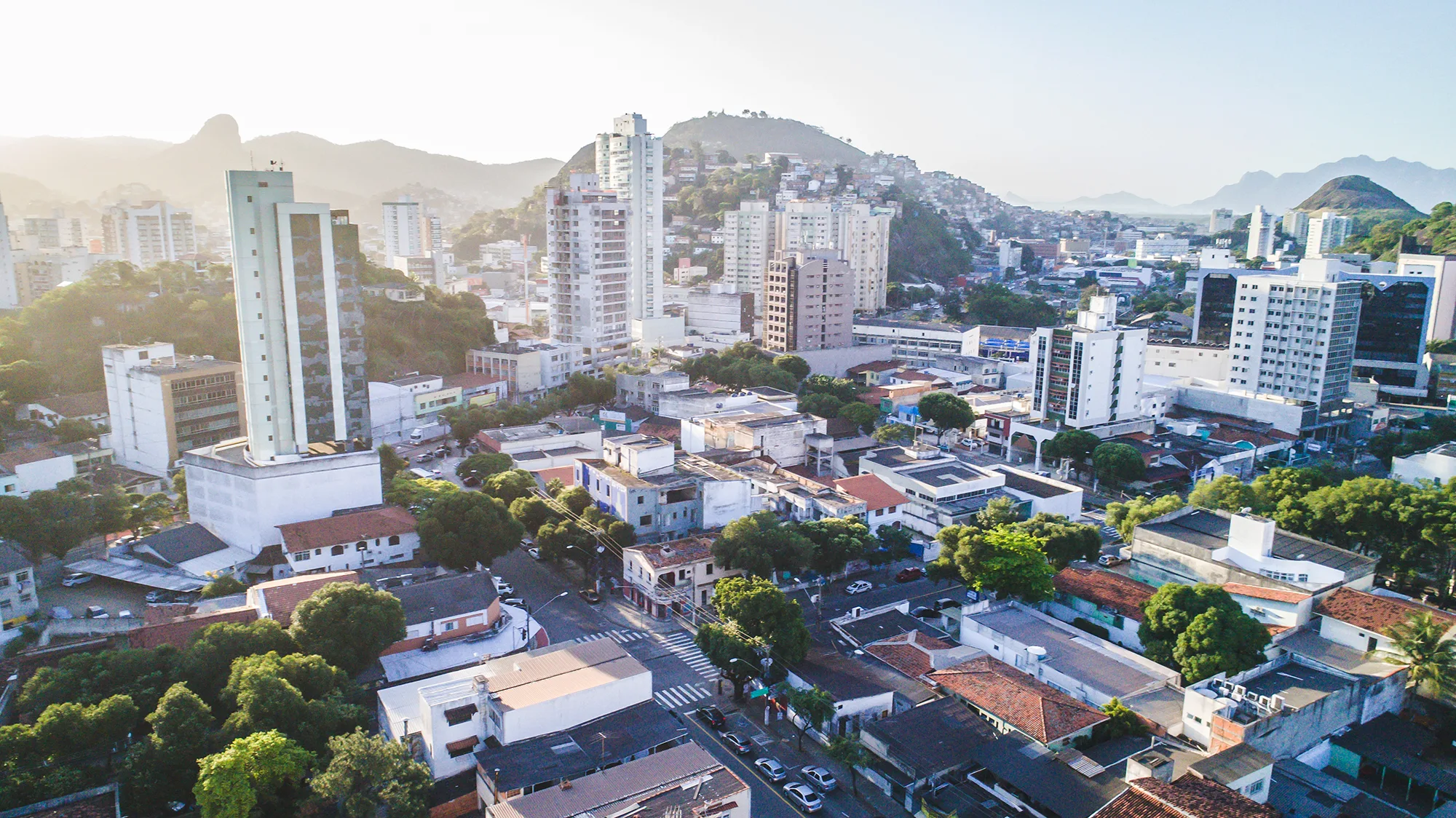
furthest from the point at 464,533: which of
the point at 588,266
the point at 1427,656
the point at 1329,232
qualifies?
the point at 1329,232

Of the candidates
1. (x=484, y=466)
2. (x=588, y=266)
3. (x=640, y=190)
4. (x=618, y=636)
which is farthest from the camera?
(x=640, y=190)

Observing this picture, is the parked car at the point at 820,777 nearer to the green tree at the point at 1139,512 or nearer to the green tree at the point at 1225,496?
the green tree at the point at 1139,512

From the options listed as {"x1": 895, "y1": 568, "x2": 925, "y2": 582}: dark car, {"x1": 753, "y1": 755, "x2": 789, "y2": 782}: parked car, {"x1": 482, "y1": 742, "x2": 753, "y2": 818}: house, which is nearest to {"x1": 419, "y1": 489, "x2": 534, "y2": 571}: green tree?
{"x1": 482, "y1": 742, "x2": 753, "y2": 818}: house

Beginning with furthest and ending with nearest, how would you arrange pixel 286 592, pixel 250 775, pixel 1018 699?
pixel 286 592 → pixel 1018 699 → pixel 250 775

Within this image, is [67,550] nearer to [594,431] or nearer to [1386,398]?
[594,431]

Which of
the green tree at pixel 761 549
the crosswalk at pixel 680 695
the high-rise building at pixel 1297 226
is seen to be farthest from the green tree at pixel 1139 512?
the high-rise building at pixel 1297 226

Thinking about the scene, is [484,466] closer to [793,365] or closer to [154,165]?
[793,365]

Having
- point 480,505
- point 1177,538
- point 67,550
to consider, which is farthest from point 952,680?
point 67,550

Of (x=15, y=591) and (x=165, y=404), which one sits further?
(x=165, y=404)
